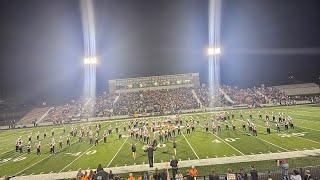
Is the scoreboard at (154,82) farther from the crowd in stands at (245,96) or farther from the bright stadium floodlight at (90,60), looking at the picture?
the bright stadium floodlight at (90,60)

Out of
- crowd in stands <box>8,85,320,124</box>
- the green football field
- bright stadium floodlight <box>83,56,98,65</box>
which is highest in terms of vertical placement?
bright stadium floodlight <box>83,56,98,65</box>

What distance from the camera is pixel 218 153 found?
70.4 feet

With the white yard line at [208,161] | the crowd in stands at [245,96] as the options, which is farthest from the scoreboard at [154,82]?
the white yard line at [208,161]

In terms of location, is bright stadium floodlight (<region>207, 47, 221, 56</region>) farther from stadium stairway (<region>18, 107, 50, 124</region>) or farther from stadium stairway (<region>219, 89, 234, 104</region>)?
stadium stairway (<region>18, 107, 50, 124</region>)

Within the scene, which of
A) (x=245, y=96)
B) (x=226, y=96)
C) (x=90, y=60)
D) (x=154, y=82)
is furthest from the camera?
(x=154, y=82)

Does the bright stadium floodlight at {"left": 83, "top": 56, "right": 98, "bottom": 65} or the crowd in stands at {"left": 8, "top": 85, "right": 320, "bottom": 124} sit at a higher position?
the bright stadium floodlight at {"left": 83, "top": 56, "right": 98, "bottom": 65}

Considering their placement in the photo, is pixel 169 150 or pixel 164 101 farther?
pixel 164 101

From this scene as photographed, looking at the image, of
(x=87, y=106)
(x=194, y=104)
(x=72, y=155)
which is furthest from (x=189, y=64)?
(x=72, y=155)

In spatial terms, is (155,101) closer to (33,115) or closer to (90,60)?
(90,60)

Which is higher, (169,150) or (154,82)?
(154,82)

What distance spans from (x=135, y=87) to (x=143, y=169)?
223 ft

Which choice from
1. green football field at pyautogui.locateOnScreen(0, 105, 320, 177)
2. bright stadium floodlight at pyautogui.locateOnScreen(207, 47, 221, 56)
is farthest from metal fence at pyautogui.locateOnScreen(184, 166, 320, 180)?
bright stadium floodlight at pyautogui.locateOnScreen(207, 47, 221, 56)

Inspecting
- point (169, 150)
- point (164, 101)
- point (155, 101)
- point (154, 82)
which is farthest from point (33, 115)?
point (169, 150)

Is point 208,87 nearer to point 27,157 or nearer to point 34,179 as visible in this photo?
point 27,157
